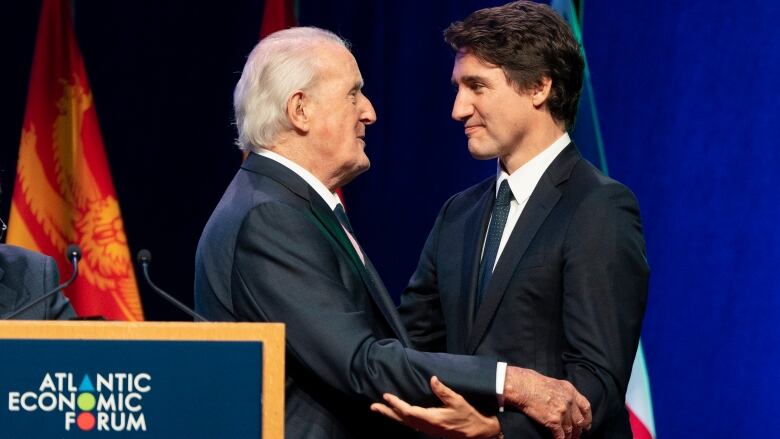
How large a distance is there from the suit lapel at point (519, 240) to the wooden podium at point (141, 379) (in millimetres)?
833

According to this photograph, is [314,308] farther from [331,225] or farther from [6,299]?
[6,299]

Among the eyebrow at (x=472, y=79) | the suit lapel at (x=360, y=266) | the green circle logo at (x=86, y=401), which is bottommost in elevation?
the green circle logo at (x=86, y=401)

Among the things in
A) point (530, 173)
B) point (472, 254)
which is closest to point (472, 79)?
point (530, 173)

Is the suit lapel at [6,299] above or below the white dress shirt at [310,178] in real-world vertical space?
below

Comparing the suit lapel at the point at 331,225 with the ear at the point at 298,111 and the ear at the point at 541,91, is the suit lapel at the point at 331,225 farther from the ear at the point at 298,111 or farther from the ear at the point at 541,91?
the ear at the point at 541,91

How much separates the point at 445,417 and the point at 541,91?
822 millimetres

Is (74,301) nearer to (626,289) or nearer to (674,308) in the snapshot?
(674,308)

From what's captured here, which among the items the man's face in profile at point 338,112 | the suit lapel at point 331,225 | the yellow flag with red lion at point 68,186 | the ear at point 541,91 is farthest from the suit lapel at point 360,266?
the yellow flag with red lion at point 68,186

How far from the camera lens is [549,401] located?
A: 2059 mm

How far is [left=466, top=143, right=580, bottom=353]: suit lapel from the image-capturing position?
2.31 meters

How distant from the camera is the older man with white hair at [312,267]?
194 centimetres

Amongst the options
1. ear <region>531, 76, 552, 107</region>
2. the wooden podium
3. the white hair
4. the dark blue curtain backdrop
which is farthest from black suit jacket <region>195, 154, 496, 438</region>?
the dark blue curtain backdrop

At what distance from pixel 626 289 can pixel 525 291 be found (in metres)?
0.20

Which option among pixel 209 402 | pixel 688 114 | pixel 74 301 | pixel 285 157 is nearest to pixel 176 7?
pixel 74 301
